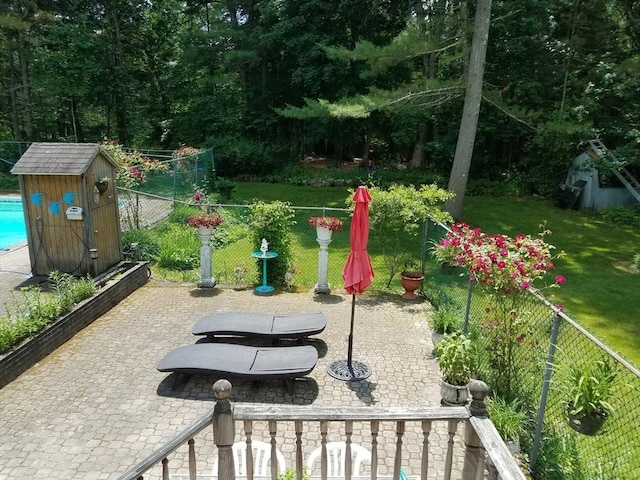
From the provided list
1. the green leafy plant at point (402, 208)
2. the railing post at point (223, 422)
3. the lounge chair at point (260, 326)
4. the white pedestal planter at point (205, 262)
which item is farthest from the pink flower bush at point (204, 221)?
the railing post at point (223, 422)

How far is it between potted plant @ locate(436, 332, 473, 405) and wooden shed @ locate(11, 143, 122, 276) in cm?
673

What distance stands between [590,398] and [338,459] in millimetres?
2351

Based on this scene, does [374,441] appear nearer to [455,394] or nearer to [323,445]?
[323,445]

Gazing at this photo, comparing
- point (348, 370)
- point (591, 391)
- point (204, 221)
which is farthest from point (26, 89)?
point (591, 391)

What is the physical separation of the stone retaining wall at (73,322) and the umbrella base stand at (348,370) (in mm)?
4041

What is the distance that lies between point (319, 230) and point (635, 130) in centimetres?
1359

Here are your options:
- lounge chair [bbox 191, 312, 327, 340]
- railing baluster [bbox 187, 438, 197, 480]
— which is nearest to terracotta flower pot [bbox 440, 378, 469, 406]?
lounge chair [bbox 191, 312, 327, 340]

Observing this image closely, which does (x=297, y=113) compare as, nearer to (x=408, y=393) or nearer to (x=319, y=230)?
(x=319, y=230)

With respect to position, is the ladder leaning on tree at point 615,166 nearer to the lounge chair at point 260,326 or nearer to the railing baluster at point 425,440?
the lounge chair at point 260,326

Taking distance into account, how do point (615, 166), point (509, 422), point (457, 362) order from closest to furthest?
point (509, 422)
point (457, 362)
point (615, 166)

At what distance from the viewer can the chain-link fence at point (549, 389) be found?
13.0 feet

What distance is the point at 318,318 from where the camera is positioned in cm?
696

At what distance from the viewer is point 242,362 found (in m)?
A: 5.62

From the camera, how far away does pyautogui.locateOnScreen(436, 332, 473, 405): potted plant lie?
486 cm
